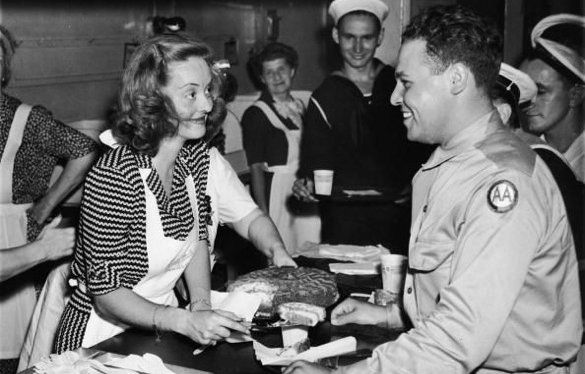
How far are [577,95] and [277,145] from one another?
262 cm

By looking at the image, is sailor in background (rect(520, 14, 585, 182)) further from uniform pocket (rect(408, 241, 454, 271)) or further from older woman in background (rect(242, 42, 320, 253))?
older woman in background (rect(242, 42, 320, 253))

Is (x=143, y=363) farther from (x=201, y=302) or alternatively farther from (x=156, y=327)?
(x=201, y=302)

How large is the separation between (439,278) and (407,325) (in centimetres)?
44

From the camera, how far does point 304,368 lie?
5.57 feet

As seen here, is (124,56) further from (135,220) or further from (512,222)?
(512,222)

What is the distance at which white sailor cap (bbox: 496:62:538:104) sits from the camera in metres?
2.49

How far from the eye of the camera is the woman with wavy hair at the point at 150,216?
207 centimetres

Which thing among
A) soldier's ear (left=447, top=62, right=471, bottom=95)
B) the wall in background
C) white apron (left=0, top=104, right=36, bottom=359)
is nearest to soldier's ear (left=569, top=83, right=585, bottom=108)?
soldier's ear (left=447, top=62, right=471, bottom=95)

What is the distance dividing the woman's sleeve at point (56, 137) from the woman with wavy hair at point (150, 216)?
1.22m

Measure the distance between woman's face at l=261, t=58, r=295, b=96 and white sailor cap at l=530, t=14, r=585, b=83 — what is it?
8.79ft

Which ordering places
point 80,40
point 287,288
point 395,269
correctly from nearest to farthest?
point 287,288, point 395,269, point 80,40

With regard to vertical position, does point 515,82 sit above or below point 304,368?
above

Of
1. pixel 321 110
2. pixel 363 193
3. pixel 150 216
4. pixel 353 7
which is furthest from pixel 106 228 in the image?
pixel 353 7

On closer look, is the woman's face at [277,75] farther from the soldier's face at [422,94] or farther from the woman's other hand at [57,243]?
the soldier's face at [422,94]
